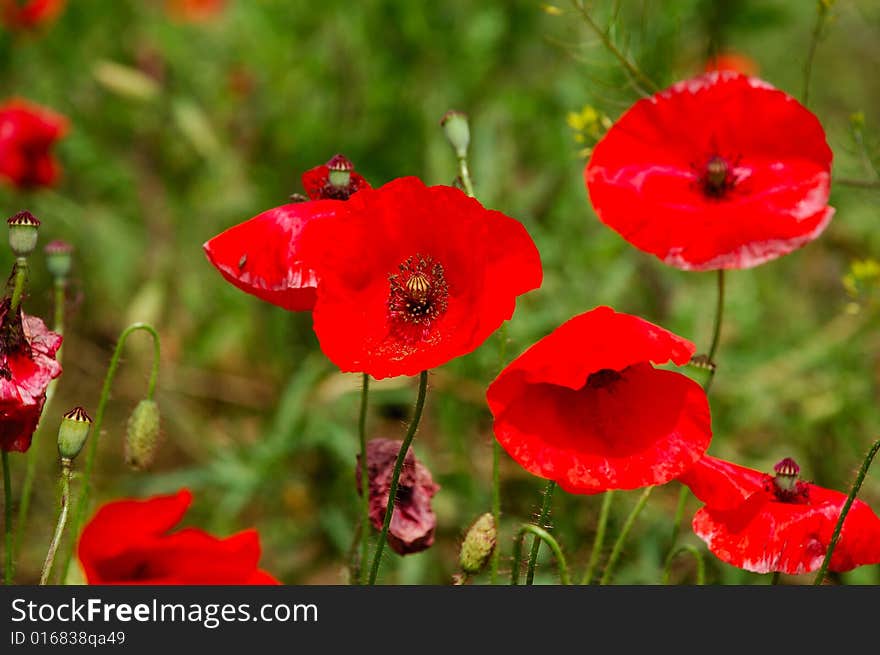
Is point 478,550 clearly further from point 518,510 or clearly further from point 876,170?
point 518,510

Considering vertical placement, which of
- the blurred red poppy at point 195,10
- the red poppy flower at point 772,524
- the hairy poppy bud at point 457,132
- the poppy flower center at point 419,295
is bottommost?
the red poppy flower at point 772,524

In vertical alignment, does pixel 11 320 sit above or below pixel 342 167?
below

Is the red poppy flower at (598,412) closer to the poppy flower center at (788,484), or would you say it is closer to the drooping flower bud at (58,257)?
the poppy flower center at (788,484)

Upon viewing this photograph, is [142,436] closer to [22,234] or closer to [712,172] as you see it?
[22,234]

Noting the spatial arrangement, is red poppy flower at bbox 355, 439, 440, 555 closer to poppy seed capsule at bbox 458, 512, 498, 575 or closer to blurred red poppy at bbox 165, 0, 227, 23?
poppy seed capsule at bbox 458, 512, 498, 575

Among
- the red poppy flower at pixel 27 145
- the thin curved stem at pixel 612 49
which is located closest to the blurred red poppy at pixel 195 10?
the red poppy flower at pixel 27 145

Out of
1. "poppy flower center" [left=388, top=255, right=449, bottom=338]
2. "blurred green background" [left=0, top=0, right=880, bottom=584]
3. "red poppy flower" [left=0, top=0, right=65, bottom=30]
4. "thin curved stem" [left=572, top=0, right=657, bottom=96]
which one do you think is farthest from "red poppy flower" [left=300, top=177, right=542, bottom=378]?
"red poppy flower" [left=0, top=0, right=65, bottom=30]

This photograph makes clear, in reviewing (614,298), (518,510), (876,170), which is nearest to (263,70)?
(614,298)
